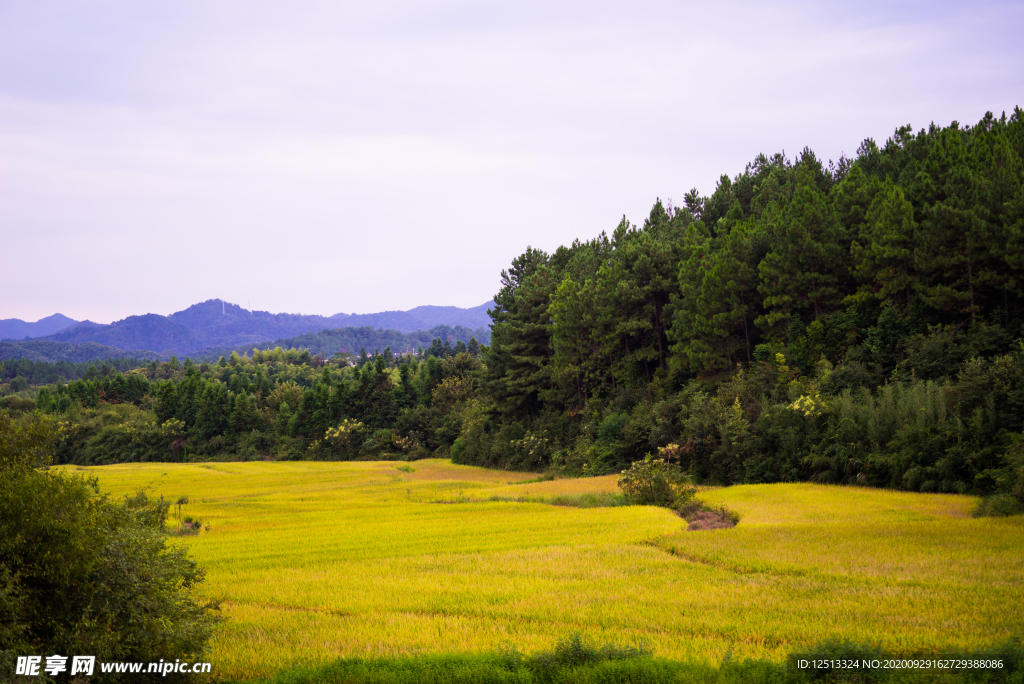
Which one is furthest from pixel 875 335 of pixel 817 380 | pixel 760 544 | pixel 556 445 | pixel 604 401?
pixel 556 445

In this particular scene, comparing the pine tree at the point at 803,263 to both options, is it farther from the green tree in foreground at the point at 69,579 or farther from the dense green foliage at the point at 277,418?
the dense green foliage at the point at 277,418

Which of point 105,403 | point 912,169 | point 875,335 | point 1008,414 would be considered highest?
point 912,169

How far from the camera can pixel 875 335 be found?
101 feet

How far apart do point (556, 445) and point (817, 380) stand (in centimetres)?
2542

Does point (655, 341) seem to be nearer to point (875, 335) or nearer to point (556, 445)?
point (556, 445)

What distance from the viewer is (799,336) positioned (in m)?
35.4

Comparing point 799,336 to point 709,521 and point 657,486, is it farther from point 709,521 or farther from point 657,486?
point 709,521

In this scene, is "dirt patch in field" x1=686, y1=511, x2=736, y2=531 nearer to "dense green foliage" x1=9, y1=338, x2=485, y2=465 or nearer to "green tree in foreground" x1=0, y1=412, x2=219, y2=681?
"green tree in foreground" x1=0, y1=412, x2=219, y2=681

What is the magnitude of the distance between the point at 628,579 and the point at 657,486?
13.1 meters

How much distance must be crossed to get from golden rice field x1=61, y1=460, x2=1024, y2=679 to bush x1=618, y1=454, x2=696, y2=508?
138 cm

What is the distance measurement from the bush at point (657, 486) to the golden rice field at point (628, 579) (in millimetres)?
1381

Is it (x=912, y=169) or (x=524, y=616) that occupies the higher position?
(x=912, y=169)

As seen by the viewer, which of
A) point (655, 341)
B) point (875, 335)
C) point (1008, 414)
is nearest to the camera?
point (1008, 414)

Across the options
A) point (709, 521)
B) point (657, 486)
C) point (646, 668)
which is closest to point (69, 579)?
point (646, 668)
